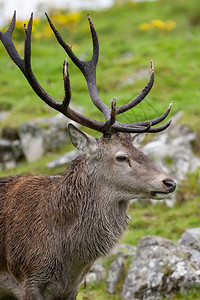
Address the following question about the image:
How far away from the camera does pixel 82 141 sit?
4840 millimetres

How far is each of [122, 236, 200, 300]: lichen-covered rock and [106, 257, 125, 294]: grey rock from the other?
191 millimetres

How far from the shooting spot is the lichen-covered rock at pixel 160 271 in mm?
6262

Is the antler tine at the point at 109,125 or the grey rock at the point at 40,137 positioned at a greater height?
the antler tine at the point at 109,125

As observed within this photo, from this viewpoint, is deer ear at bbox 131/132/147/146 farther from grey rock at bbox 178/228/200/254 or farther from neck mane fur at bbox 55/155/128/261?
grey rock at bbox 178/228/200/254

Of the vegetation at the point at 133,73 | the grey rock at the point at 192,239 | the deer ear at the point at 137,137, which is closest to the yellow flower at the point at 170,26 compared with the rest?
the vegetation at the point at 133,73

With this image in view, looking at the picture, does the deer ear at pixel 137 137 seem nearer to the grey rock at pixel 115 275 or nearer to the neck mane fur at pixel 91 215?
the neck mane fur at pixel 91 215

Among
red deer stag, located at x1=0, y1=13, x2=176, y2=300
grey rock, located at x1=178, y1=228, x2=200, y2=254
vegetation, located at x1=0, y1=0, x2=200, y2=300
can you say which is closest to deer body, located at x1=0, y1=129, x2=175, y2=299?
red deer stag, located at x1=0, y1=13, x2=176, y2=300

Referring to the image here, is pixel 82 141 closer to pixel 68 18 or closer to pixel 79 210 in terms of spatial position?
pixel 79 210

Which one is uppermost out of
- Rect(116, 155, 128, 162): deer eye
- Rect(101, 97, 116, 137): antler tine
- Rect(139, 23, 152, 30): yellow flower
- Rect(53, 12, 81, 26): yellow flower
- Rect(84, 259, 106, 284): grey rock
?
Rect(53, 12, 81, 26): yellow flower

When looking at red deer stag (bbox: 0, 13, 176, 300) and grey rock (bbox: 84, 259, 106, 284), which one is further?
grey rock (bbox: 84, 259, 106, 284)

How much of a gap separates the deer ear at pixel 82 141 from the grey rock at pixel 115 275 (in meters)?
2.35

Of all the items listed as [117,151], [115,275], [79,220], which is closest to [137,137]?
[117,151]

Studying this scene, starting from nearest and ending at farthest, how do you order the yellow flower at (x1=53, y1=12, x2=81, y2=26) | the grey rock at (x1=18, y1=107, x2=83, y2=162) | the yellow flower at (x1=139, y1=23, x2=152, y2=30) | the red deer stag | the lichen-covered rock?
1. the red deer stag
2. the lichen-covered rock
3. the grey rock at (x1=18, y1=107, x2=83, y2=162)
4. the yellow flower at (x1=139, y1=23, x2=152, y2=30)
5. the yellow flower at (x1=53, y1=12, x2=81, y2=26)

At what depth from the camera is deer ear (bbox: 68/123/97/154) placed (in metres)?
4.74
